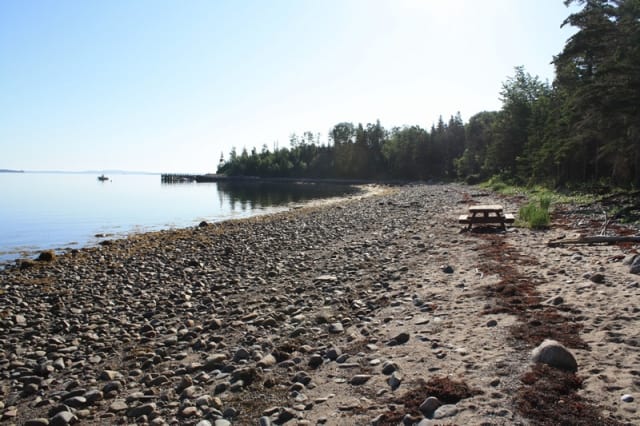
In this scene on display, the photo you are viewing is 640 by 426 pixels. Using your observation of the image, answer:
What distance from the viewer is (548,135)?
37406mm

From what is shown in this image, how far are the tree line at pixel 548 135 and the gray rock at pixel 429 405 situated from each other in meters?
21.2

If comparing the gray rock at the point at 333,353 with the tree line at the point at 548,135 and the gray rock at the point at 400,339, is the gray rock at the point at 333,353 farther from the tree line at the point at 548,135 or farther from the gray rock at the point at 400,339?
the tree line at the point at 548,135

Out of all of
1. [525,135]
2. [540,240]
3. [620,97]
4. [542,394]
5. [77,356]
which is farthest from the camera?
[525,135]

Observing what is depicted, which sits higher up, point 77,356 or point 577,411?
point 577,411

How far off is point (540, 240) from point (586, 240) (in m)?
1.88

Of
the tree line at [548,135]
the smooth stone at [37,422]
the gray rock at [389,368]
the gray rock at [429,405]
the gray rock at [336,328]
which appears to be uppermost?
the tree line at [548,135]

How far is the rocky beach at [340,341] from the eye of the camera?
4527 millimetres

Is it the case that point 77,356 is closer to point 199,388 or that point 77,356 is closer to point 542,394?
point 199,388

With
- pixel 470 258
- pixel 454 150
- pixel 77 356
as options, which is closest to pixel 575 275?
pixel 470 258

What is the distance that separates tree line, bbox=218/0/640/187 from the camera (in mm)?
21000

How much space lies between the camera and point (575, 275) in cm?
848

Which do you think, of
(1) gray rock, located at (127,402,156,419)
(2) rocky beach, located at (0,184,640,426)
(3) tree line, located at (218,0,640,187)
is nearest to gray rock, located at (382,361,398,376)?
(2) rocky beach, located at (0,184,640,426)

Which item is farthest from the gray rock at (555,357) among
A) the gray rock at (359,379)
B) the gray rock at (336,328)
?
the gray rock at (336,328)

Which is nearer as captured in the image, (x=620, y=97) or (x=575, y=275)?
(x=575, y=275)
